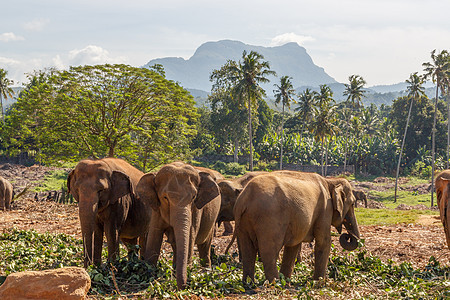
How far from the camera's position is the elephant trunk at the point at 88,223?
7.80 metres

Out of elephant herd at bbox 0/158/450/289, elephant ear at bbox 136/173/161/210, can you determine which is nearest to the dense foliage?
elephant herd at bbox 0/158/450/289

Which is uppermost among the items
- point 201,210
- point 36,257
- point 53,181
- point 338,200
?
point 338,200

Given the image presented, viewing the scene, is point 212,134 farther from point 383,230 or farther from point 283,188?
point 283,188

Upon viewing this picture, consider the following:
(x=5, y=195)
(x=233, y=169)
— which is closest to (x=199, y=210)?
(x=5, y=195)

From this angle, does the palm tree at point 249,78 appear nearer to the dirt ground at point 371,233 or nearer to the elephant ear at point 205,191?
the dirt ground at point 371,233

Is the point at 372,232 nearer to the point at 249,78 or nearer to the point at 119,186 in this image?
the point at 119,186

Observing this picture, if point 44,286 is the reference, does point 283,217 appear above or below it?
A: above

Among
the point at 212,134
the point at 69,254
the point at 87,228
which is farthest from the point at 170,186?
the point at 212,134

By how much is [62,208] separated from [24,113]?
7715mm

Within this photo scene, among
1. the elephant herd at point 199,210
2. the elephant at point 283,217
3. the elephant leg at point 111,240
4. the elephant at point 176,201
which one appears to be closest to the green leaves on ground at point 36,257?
the elephant leg at point 111,240

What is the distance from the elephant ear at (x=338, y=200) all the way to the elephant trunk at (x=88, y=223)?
434 centimetres

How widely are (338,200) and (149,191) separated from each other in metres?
3.58

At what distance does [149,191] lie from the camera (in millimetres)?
7898

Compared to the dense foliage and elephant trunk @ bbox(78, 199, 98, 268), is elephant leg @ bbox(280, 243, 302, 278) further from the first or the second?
elephant trunk @ bbox(78, 199, 98, 268)
